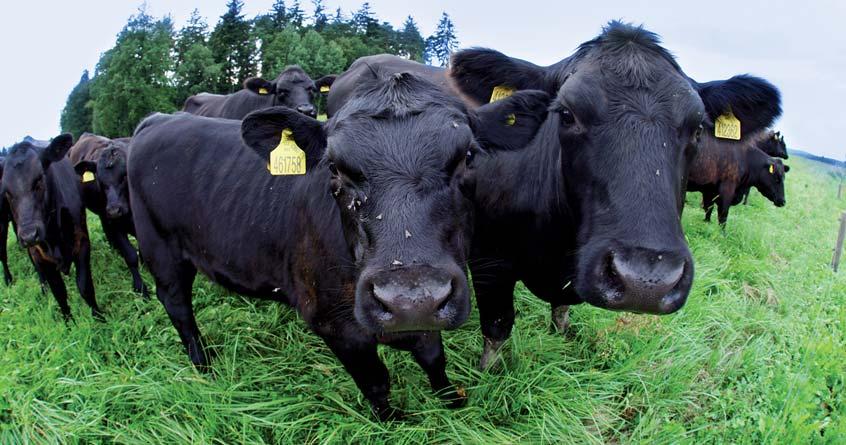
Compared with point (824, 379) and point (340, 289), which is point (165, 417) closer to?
point (340, 289)

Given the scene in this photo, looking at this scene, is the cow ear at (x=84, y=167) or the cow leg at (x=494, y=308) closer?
the cow leg at (x=494, y=308)

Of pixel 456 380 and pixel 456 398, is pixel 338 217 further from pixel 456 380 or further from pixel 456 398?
pixel 456 380

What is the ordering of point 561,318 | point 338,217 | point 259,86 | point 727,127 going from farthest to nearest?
point 259,86
point 561,318
point 727,127
point 338,217

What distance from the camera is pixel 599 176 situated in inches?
92.6

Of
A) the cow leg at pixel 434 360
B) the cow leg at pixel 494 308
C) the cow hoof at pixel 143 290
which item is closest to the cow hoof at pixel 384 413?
the cow leg at pixel 434 360

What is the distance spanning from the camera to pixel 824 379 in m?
3.65

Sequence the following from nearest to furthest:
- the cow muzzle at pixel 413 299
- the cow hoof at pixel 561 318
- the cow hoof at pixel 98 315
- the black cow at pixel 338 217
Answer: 1. the cow muzzle at pixel 413 299
2. the black cow at pixel 338 217
3. the cow hoof at pixel 561 318
4. the cow hoof at pixel 98 315

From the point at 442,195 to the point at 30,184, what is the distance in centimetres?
533

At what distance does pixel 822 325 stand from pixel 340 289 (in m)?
4.84

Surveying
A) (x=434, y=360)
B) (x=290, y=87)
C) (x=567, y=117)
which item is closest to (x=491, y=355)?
(x=434, y=360)

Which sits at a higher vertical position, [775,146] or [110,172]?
[775,146]

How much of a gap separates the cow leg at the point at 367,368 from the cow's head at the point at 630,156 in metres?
1.21

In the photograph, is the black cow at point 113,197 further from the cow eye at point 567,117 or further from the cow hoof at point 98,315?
the cow eye at point 567,117

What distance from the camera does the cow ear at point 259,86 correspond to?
9438 mm
